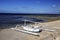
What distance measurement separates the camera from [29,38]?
43.4 feet

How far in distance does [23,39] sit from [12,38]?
121 centimetres

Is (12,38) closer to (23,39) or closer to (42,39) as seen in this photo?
(23,39)

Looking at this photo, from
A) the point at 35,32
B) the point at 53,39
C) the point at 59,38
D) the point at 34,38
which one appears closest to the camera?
the point at 59,38

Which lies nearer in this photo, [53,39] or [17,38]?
[53,39]

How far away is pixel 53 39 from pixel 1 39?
19.9 feet

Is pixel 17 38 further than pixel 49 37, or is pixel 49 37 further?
pixel 17 38

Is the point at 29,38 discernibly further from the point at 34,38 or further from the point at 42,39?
the point at 42,39

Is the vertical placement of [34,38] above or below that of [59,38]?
below

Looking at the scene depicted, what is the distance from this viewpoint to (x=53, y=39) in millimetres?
9586

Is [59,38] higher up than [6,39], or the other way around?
[59,38]

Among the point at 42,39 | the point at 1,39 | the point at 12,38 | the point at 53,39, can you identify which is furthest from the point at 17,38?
the point at 53,39

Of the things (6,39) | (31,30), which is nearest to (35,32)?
(31,30)

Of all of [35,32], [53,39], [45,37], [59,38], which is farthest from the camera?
[35,32]

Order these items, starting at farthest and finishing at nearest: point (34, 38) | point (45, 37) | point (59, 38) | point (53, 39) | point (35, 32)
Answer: point (35, 32), point (34, 38), point (45, 37), point (53, 39), point (59, 38)
